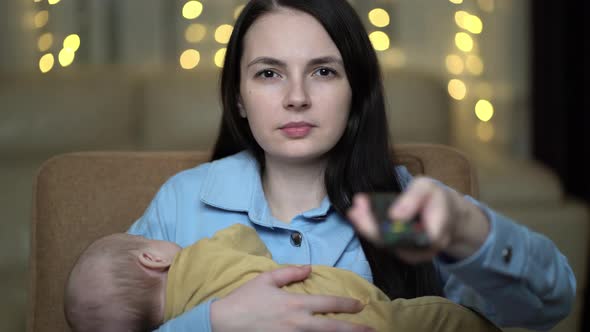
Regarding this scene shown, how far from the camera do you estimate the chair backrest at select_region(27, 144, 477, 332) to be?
1532mm

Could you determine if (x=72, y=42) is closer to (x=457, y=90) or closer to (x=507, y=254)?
(x=457, y=90)

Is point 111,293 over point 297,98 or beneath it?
beneath

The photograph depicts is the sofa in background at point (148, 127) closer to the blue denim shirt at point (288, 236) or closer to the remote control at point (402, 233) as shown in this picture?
the blue denim shirt at point (288, 236)

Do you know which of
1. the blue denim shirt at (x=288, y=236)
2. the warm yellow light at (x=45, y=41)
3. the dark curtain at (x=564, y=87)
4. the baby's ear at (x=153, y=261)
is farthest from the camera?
the warm yellow light at (x=45, y=41)

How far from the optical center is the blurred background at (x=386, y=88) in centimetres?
257

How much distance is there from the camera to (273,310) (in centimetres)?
118

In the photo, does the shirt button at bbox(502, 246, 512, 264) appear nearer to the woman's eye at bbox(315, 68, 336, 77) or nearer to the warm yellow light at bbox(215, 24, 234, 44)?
the woman's eye at bbox(315, 68, 336, 77)

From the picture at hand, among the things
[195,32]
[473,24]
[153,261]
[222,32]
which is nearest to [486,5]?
[473,24]

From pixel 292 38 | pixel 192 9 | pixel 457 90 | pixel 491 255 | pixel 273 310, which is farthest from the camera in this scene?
pixel 457 90

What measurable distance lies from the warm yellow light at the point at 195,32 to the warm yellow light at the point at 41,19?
1.81 ft

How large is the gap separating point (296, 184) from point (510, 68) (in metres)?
1.75

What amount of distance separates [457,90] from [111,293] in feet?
6.88

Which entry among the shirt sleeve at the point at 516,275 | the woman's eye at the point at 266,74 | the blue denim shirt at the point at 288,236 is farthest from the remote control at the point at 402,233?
the woman's eye at the point at 266,74

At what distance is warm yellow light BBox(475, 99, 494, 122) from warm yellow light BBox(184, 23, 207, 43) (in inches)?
46.7
